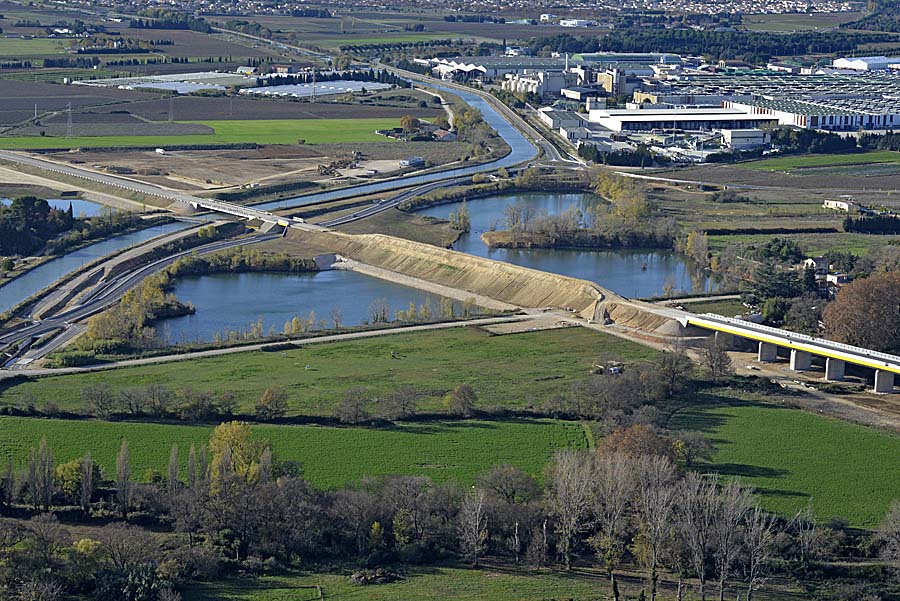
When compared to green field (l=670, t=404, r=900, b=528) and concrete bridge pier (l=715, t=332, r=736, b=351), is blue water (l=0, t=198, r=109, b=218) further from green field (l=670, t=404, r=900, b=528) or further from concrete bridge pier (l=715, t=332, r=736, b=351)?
green field (l=670, t=404, r=900, b=528)

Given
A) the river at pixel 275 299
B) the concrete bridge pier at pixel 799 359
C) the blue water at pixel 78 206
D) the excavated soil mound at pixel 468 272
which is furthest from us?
the blue water at pixel 78 206

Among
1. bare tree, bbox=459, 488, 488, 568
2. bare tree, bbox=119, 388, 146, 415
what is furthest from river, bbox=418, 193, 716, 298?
bare tree, bbox=459, 488, 488, 568

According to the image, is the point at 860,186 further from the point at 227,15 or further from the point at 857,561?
the point at 227,15

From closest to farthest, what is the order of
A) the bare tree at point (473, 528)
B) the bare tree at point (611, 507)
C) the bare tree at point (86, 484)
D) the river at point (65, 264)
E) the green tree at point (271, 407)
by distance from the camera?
the bare tree at point (473, 528), the bare tree at point (611, 507), the bare tree at point (86, 484), the green tree at point (271, 407), the river at point (65, 264)

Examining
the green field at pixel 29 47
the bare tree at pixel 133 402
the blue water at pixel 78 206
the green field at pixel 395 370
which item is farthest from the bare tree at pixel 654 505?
the green field at pixel 29 47

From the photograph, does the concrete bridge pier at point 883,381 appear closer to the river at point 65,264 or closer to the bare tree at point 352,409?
the bare tree at point 352,409
